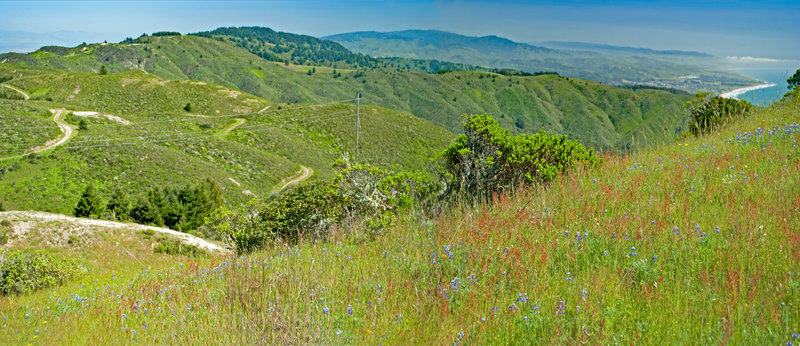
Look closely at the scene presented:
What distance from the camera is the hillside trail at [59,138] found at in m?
45.8

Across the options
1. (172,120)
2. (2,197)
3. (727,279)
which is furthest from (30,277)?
(172,120)

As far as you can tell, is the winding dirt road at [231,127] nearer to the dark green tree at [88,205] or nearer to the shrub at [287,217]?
the dark green tree at [88,205]

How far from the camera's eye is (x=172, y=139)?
5953cm

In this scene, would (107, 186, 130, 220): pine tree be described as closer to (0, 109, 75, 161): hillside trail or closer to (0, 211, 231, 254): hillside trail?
(0, 211, 231, 254): hillside trail

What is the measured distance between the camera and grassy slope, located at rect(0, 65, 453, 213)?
140 feet

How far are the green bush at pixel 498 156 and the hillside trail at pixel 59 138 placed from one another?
52.6m

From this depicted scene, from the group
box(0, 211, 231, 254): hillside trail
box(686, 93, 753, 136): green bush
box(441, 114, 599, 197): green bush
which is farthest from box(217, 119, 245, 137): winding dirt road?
box(441, 114, 599, 197): green bush

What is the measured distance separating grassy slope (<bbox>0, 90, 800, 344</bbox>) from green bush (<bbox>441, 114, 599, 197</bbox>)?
2.69 meters

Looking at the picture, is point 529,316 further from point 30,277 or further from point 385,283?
point 30,277

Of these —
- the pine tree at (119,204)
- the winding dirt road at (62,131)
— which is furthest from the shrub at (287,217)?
the winding dirt road at (62,131)

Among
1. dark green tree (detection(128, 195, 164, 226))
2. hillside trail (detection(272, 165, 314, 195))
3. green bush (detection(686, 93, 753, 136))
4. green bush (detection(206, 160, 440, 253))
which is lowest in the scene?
hillside trail (detection(272, 165, 314, 195))

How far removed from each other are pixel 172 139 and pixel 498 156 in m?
60.6

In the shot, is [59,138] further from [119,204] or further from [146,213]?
[146,213]

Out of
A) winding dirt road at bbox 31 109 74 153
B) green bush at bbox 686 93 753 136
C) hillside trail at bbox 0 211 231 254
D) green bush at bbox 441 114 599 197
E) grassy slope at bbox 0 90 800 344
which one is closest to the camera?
grassy slope at bbox 0 90 800 344
